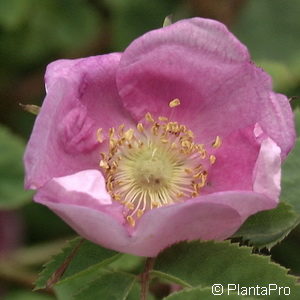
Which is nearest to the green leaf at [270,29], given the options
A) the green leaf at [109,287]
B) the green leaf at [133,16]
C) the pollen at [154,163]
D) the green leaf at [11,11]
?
the green leaf at [133,16]

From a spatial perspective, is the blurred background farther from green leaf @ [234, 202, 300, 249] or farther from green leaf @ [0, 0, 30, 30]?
green leaf @ [234, 202, 300, 249]

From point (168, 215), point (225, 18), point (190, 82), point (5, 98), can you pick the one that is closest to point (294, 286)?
point (168, 215)

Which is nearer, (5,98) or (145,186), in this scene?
(145,186)

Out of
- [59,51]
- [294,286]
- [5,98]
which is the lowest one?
[294,286]

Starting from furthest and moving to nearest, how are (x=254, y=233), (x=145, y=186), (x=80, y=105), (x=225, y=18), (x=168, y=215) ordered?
1. (x=225, y=18)
2. (x=145, y=186)
3. (x=80, y=105)
4. (x=254, y=233)
5. (x=168, y=215)

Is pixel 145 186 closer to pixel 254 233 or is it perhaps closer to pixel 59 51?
pixel 254 233

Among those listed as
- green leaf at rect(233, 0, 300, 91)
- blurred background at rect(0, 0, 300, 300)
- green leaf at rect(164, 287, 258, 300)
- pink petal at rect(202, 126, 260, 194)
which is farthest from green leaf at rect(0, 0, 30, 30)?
green leaf at rect(164, 287, 258, 300)

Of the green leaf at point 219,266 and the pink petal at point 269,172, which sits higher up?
the pink petal at point 269,172

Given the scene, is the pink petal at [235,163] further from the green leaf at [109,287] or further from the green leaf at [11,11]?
the green leaf at [11,11]
